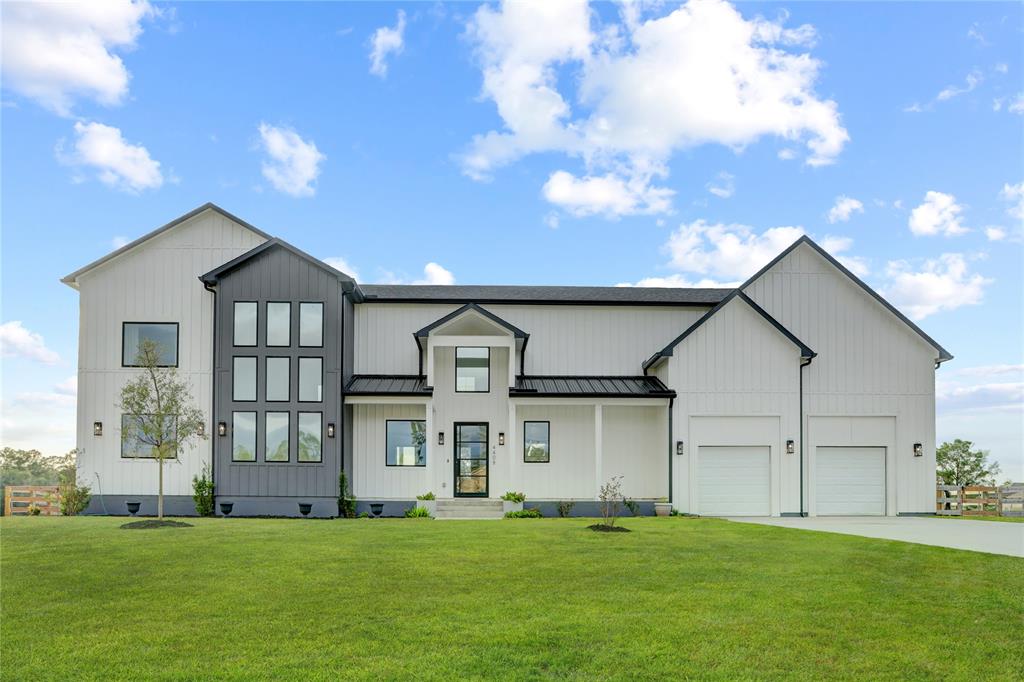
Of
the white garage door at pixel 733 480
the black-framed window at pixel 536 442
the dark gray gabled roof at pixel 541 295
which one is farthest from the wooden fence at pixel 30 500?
the white garage door at pixel 733 480

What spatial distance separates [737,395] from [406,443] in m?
9.89

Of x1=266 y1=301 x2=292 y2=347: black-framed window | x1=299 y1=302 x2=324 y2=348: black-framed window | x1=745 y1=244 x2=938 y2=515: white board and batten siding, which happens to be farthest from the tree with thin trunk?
x1=745 y1=244 x2=938 y2=515: white board and batten siding

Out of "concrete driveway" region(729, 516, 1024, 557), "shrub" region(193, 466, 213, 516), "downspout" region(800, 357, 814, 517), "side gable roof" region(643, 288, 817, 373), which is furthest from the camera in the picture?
"downspout" region(800, 357, 814, 517)

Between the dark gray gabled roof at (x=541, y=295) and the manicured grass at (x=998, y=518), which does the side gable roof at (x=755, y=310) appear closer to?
the dark gray gabled roof at (x=541, y=295)

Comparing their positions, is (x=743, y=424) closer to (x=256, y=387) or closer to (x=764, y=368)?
(x=764, y=368)

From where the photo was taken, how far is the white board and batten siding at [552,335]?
24766 millimetres

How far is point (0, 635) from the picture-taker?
334 inches

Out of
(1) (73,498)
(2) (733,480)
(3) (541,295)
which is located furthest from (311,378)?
(2) (733,480)

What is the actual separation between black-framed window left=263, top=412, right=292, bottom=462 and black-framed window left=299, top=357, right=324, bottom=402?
801mm

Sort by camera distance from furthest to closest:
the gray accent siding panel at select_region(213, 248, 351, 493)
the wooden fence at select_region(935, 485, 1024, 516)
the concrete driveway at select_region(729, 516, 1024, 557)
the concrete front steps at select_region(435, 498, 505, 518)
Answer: the wooden fence at select_region(935, 485, 1024, 516) → the concrete front steps at select_region(435, 498, 505, 518) → the gray accent siding panel at select_region(213, 248, 351, 493) → the concrete driveway at select_region(729, 516, 1024, 557)

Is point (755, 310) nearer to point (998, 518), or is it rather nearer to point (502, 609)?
point (998, 518)

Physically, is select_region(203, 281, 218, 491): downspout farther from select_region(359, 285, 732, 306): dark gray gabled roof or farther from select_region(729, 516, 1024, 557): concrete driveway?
select_region(729, 516, 1024, 557): concrete driveway

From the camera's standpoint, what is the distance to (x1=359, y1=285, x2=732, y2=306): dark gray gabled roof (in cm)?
2494

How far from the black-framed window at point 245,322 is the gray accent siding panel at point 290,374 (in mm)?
131
